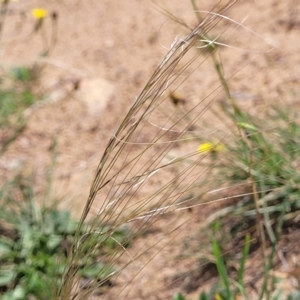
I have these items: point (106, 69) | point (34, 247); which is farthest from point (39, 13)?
point (34, 247)

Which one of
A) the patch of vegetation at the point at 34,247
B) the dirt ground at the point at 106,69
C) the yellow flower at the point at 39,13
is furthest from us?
the yellow flower at the point at 39,13

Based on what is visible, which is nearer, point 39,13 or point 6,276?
point 6,276

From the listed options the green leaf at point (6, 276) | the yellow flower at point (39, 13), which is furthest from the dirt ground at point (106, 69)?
the green leaf at point (6, 276)

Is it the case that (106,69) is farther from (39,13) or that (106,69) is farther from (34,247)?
(34,247)

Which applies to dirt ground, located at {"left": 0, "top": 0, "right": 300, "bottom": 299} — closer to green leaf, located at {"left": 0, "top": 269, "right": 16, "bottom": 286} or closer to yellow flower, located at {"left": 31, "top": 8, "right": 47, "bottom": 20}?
yellow flower, located at {"left": 31, "top": 8, "right": 47, "bottom": 20}

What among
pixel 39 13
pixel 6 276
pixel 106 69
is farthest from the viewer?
pixel 39 13

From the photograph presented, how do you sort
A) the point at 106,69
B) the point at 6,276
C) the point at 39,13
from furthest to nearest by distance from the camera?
the point at 39,13 < the point at 106,69 < the point at 6,276

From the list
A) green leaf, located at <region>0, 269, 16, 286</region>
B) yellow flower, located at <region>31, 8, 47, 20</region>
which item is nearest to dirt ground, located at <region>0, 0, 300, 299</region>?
yellow flower, located at <region>31, 8, 47, 20</region>

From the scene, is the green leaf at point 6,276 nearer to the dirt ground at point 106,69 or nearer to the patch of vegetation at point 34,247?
the patch of vegetation at point 34,247

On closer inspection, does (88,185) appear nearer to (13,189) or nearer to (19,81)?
(13,189)
